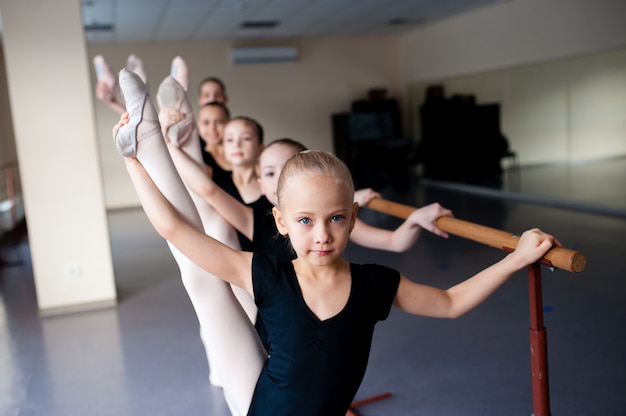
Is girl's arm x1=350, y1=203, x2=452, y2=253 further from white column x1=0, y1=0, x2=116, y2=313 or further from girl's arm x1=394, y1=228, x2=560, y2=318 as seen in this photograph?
white column x1=0, y1=0, x2=116, y2=313

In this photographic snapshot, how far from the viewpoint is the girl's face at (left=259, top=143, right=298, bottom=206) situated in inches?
80.7

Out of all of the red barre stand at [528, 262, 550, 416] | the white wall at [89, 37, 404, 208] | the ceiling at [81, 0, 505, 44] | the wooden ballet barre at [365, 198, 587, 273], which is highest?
the ceiling at [81, 0, 505, 44]

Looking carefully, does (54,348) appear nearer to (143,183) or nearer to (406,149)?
(143,183)

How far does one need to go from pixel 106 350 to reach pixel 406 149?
8.31 meters

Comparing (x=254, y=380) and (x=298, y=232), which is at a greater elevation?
(x=298, y=232)

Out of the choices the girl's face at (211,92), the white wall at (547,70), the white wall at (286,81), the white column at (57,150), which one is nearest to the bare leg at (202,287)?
the girl's face at (211,92)

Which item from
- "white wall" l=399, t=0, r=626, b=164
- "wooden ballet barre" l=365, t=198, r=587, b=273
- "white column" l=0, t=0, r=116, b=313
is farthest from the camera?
"white wall" l=399, t=0, r=626, b=164

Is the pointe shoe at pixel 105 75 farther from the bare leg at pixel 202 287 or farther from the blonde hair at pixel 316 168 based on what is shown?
the blonde hair at pixel 316 168

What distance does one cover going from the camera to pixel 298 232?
4.17 ft

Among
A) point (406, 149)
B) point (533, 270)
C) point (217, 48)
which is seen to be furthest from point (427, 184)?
point (533, 270)

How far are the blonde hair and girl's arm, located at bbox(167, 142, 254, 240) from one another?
69 centimetres

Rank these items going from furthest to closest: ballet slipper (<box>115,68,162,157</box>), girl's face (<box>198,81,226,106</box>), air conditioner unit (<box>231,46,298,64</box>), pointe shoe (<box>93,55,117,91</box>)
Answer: air conditioner unit (<box>231,46,298,64</box>) → girl's face (<box>198,81,226,106</box>) → pointe shoe (<box>93,55,117,91</box>) → ballet slipper (<box>115,68,162,157</box>)

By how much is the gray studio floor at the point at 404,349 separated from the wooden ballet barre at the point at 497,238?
3.67ft

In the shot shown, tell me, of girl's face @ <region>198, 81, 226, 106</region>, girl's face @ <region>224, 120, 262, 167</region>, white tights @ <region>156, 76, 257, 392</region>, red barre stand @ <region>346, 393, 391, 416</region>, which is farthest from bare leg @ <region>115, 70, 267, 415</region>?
girl's face @ <region>198, 81, 226, 106</region>
